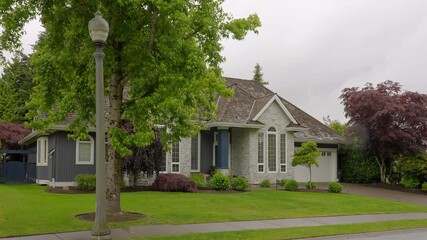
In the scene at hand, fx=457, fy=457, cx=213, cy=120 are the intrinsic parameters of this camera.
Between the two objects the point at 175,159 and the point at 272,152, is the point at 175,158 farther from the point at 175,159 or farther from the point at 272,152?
the point at 272,152

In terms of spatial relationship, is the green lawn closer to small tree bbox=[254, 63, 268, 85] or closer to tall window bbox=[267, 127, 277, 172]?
tall window bbox=[267, 127, 277, 172]

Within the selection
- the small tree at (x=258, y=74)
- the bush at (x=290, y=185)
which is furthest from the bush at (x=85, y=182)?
the small tree at (x=258, y=74)

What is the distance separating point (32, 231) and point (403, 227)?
35.8 feet

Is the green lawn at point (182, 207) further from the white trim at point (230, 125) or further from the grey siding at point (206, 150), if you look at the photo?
the grey siding at point (206, 150)

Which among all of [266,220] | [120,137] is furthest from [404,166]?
[120,137]

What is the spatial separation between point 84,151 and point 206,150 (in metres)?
7.31

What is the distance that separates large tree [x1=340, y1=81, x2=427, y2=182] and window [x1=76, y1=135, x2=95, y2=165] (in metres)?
17.3

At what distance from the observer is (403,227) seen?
14.4 m

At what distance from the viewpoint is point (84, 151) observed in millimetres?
25047

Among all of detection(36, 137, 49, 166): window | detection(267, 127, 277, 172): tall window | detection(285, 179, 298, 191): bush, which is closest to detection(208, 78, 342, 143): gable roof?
detection(267, 127, 277, 172): tall window

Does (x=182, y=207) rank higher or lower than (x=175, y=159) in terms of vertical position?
lower

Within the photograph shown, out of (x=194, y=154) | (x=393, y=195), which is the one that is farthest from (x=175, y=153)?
(x=393, y=195)

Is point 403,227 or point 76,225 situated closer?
point 76,225

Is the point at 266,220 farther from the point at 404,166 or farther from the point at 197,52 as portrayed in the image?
the point at 404,166
